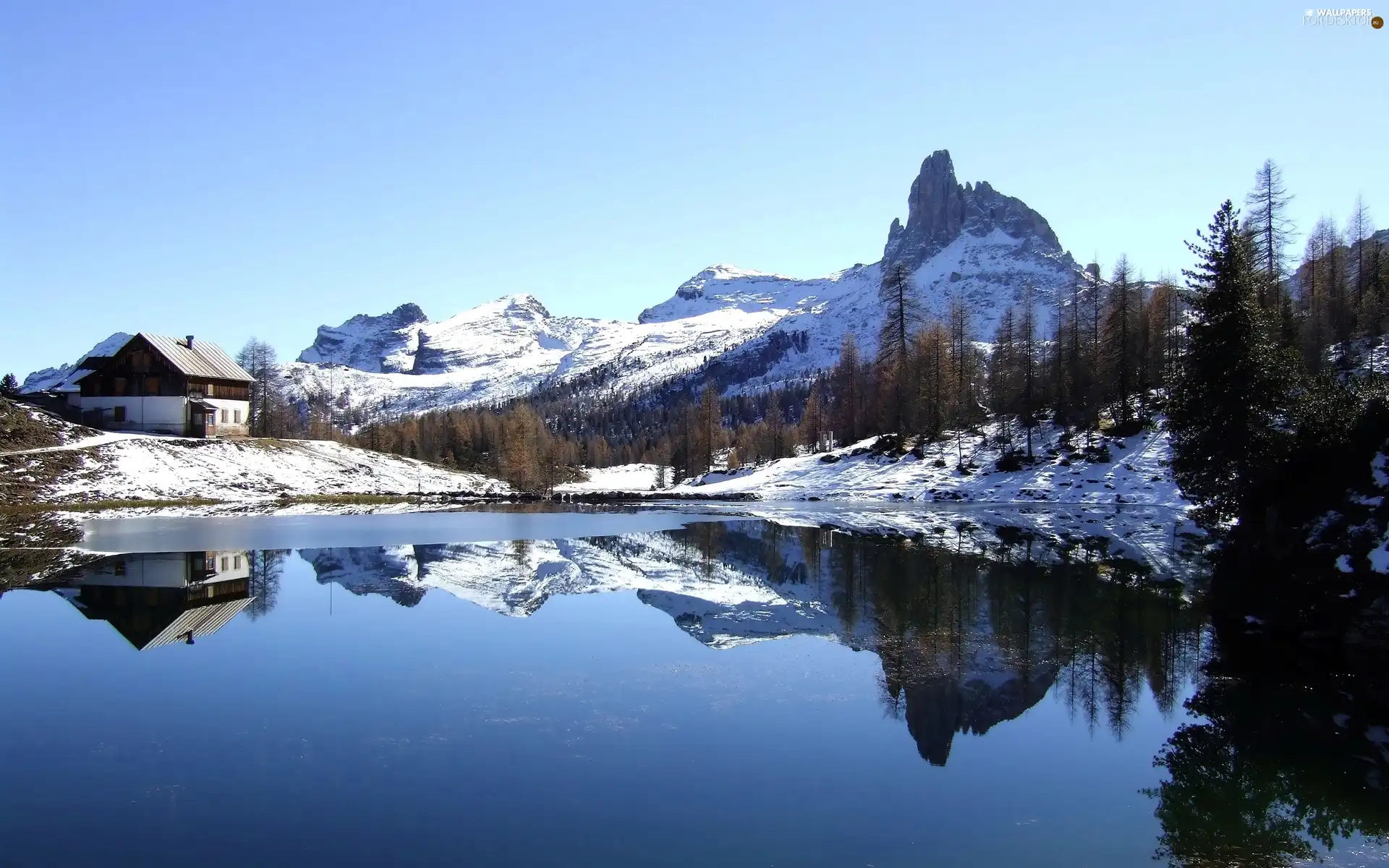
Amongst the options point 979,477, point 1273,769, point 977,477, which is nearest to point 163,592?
point 1273,769

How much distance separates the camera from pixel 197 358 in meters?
92.3

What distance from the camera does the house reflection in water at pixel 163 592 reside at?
24.7 meters

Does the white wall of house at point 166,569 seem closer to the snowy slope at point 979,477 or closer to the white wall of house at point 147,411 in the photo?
the snowy slope at point 979,477

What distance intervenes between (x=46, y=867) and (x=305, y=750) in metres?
4.46

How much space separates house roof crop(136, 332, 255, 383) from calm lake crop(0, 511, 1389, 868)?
212 feet

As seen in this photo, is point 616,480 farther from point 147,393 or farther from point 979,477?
point 979,477

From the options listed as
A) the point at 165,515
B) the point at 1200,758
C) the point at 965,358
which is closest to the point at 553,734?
the point at 1200,758

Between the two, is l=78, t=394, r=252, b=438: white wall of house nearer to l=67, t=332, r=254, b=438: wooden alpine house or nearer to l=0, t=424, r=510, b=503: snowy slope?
l=67, t=332, r=254, b=438: wooden alpine house

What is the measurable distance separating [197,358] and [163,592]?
238ft

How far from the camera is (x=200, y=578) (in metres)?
33.0

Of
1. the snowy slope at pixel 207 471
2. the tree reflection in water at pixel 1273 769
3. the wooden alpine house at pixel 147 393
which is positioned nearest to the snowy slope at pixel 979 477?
the snowy slope at pixel 207 471

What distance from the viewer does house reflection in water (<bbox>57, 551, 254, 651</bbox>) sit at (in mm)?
24703

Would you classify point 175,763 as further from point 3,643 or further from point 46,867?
point 3,643

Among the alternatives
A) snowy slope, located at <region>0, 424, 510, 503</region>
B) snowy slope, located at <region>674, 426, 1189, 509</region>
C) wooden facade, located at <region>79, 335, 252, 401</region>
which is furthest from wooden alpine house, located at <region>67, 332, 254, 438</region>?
snowy slope, located at <region>674, 426, 1189, 509</region>
